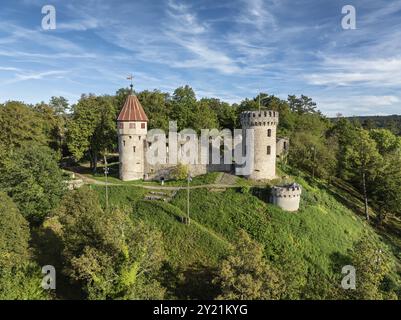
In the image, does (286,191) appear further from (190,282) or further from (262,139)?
(190,282)

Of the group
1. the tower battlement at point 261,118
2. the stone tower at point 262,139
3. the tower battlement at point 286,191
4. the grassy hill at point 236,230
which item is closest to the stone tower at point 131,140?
the grassy hill at point 236,230

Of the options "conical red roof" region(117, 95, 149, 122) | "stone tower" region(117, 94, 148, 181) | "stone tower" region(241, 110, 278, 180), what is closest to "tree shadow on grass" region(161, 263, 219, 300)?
"stone tower" region(241, 110, 278, 180)

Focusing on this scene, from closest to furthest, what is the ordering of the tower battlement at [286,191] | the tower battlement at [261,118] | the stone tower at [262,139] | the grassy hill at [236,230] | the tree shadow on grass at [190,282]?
the tree shadow on grass at [190,282] → the grassy hill at [236,230] → the tower battlement at [286,191] → the tower battlement at [261,118] → the stone tower at [262,139]

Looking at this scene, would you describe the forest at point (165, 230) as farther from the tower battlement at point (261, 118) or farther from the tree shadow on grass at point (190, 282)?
the tower battlement at point (261, 118)

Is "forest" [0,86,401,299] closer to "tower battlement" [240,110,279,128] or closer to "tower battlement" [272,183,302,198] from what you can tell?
"tower battlement" [272,183,302,198]

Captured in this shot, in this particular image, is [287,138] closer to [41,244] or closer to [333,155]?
[333,155]

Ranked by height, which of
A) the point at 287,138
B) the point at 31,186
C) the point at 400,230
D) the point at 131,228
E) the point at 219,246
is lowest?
the point at 400,230

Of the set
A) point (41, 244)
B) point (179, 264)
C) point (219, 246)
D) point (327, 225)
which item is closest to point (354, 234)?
point (327, 225)
